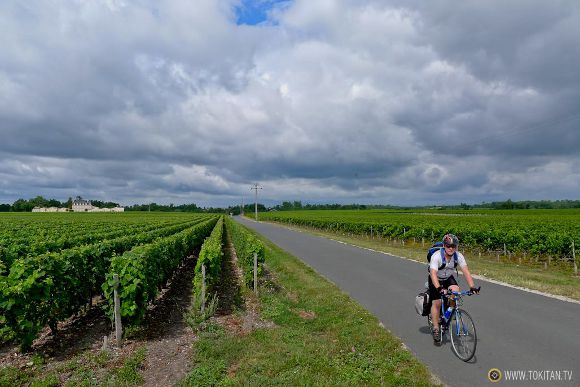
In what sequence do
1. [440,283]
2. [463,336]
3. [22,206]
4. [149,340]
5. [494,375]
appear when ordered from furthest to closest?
[22,206] < [149,340] < [440,283] < [463,336] < [494,375]

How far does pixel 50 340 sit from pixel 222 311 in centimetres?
387

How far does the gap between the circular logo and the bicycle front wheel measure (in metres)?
0.38

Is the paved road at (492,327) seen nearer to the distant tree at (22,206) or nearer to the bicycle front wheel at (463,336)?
the bicycle front wheel at (463,336)

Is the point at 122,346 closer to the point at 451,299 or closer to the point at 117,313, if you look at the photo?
the point at 117,313

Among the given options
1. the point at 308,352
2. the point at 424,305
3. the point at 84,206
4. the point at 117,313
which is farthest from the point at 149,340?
the point at 84,206

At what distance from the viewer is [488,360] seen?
654 centimetres

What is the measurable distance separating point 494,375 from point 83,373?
613 centimetres

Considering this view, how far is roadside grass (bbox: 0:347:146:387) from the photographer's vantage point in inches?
233

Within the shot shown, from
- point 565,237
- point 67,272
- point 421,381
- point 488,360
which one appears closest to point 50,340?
point 67,272

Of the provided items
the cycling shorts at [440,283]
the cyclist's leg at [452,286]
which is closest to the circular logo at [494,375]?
the cyclist's leg at [452,286]

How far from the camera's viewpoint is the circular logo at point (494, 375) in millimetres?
5793

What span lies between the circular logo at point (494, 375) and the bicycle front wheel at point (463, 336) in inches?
15.0

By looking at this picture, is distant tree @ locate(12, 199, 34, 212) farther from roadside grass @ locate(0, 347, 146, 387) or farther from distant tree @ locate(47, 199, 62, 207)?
roadside grass @ locate(0, 347, 146, 387)

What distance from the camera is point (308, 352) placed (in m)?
7.01
